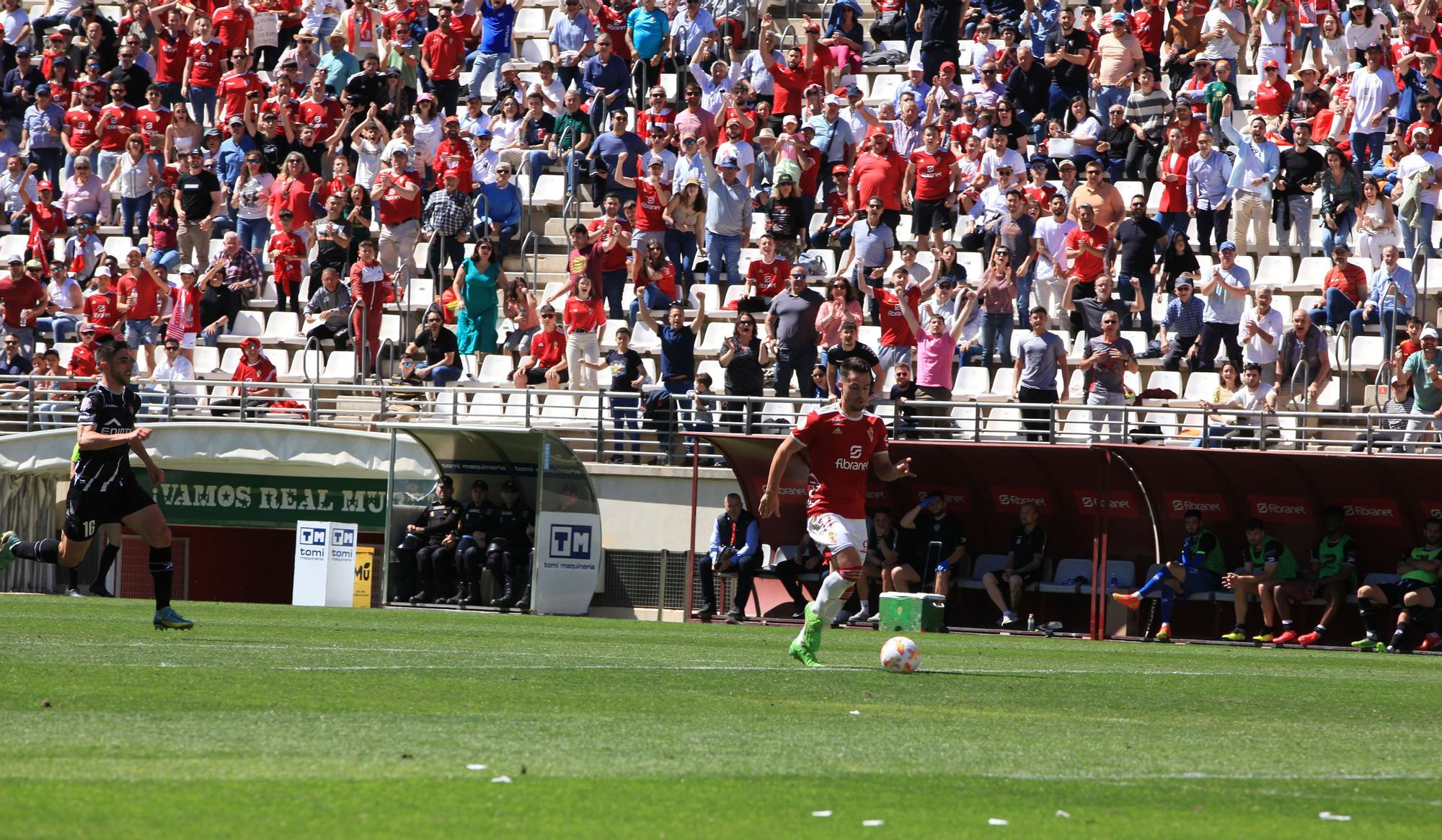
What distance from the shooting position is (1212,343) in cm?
2239

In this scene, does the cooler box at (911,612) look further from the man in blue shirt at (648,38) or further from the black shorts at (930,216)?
the man in blue shirt at (648,38)

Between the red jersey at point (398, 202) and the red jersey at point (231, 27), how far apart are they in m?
5.47

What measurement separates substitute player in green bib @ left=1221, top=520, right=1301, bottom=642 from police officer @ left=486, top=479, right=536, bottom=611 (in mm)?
8191

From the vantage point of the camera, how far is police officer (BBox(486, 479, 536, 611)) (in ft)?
76.7

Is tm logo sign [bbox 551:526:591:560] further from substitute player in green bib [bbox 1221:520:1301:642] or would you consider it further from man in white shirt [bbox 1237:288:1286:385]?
man in white shirt [bbox 1237:288:1286:385]

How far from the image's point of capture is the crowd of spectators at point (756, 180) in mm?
22906

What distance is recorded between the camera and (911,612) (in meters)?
20.0

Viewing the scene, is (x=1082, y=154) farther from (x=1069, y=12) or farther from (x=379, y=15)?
(x=379, y=15)

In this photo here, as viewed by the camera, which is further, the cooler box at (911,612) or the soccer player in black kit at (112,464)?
the cooler box at (911,612)

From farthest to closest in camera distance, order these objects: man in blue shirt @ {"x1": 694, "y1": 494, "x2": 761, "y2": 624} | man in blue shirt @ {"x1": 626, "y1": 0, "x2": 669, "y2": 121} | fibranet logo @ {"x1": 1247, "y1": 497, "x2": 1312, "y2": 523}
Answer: man in blue shirt @ {"x1": 626, "y1": 0, "x2": 669, "y2": 121}
man in blue shirt @ {"x1": 694, "y1": 494, "x2": 761, "y2": 624}
fibranet logo @ {"x1": 1247, "y1": 497, "x2": 1312, "y2": 523}

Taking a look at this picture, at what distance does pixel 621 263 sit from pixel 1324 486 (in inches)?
375

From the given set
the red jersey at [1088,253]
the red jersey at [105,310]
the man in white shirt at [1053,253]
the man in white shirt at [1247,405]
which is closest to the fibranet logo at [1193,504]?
the man in white shirt at [1247,405]

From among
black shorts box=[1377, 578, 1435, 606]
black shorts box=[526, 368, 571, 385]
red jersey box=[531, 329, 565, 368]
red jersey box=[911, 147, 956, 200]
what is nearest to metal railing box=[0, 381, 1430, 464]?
black shorts box=[526, 368, 571, 385]

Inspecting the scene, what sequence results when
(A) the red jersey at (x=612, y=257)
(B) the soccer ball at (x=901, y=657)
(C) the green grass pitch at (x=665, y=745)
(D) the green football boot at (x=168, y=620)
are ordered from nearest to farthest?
(C) the green grass pitch at (x=665, y=745)
(B) the soccer ball at (x=901, y=657)
(D) the green football boot at (x=168, y=620)
(A) the red jersey at (x=612, y=257)
